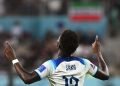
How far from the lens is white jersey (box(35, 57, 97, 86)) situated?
7094mm

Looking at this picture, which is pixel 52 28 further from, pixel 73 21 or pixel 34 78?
pixel 34 78

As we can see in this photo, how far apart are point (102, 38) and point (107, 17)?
109 cm

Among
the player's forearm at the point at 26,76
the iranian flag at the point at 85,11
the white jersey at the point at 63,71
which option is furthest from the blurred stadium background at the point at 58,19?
the player's forearm at the point at 26,76

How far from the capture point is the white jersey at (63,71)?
709cm

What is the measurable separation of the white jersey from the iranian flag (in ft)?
49.4

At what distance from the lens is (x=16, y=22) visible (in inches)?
872

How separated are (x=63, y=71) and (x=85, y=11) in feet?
50.7

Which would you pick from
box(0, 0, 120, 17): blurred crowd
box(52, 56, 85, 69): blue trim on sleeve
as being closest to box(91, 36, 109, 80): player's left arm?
box(52, 56, 85, 69): blue trim on sleeve

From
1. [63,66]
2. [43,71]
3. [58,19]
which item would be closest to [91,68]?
[63,66]

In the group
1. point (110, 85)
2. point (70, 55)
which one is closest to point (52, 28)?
point (110, 85)

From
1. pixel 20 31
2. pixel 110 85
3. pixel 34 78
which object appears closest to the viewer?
pixel 34 78

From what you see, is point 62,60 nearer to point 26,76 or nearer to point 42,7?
point 26,76

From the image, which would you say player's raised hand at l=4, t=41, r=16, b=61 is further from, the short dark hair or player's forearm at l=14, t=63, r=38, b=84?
the short dark hair

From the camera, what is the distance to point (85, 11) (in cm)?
2253
